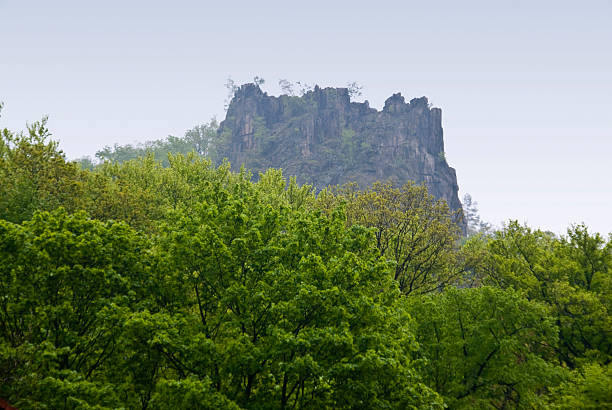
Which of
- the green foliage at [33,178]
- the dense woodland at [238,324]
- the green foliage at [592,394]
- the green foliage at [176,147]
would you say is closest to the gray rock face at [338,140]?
the green foliage at [176,147]

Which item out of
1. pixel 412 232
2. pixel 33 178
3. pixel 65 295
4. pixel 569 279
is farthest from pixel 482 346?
pixel 33 178

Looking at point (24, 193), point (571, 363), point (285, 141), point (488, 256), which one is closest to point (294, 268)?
point (24, 193)

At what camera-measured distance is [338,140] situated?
123250 mm

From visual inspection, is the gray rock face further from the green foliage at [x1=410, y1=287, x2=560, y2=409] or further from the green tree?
the green tree

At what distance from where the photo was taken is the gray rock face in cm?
11500

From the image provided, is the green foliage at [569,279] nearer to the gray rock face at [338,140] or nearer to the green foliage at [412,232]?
the green foliage at [412,232]

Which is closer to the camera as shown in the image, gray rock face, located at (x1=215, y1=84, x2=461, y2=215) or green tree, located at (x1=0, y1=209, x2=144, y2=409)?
green tree, located at (x1=0, y1=209, x2=144, y2=409)

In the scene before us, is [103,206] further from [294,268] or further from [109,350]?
[294,268]

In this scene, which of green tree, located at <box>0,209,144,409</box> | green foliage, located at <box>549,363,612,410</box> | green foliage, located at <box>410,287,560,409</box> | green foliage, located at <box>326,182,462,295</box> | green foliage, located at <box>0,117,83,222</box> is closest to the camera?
green tree, located at <box>0,209,144,409</box>

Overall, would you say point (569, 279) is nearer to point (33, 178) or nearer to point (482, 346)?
point (482, 346)

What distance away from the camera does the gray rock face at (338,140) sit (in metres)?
115

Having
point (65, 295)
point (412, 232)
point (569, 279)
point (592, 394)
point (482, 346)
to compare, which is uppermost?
point (412, 232)

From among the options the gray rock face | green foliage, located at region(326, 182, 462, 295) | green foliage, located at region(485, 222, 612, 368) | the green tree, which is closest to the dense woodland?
the green tree

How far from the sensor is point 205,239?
13344 mm
